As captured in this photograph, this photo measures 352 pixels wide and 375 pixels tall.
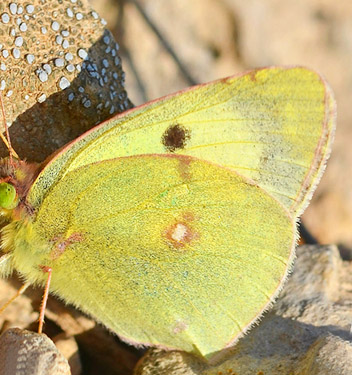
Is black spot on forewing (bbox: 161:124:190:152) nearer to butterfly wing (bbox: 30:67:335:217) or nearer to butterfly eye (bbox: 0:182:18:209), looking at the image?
butterfly wing (bbox: 30:67:335:217)

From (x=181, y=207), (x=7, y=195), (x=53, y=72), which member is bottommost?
(x=181, y=207)

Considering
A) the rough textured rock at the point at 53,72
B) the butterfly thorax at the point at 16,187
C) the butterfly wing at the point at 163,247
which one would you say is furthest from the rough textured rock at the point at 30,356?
the rough textured rock at the point at 53,72

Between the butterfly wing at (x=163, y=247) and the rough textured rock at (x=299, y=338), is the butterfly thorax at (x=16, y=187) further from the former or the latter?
the rough textured rock at (x=299, y=338)

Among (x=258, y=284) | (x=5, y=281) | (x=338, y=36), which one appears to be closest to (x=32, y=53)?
(x=5, y=281)

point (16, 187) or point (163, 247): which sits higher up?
point (16, 187)

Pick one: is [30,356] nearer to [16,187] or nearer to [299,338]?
[16,187]

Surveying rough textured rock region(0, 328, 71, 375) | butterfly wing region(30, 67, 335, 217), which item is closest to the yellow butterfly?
butterfly wing region(30, 67, 335, 217)

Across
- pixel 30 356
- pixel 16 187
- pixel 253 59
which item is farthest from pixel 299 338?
pixel 253 59
